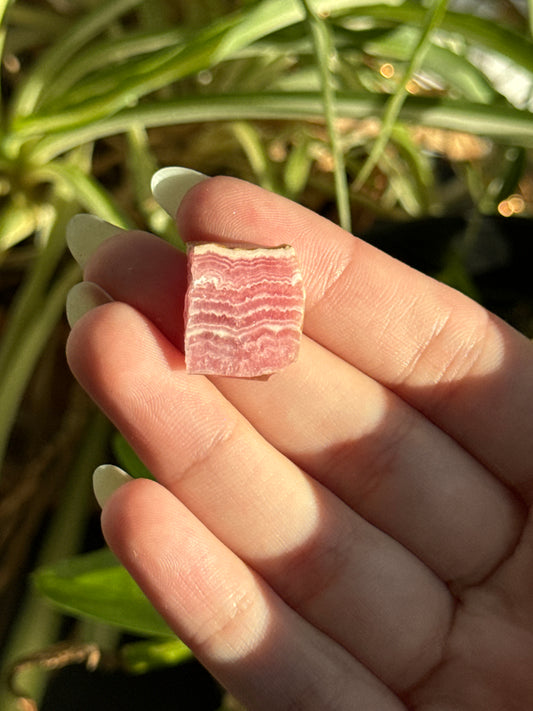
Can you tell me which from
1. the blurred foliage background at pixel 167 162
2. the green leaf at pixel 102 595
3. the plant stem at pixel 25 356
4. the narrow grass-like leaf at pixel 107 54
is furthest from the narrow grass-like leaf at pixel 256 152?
the green leaf at pixel 102 595

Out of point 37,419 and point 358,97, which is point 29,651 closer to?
point 37,419

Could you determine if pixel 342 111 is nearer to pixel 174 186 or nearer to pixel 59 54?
pixel 174 186

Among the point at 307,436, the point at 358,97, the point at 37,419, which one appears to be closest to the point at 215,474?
the point at 307,436

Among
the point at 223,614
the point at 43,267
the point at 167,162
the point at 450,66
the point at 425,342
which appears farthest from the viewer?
the point at 167,162

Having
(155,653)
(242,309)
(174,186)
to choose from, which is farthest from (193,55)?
(155,653)

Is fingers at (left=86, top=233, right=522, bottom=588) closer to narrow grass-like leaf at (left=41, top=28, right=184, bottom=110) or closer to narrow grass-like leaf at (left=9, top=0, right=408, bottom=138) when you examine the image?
narrow grass-like leaf at (left=9, top=0, right=408, bottom=138)

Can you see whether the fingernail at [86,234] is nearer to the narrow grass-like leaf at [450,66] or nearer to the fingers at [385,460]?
the fingers at [385,460]

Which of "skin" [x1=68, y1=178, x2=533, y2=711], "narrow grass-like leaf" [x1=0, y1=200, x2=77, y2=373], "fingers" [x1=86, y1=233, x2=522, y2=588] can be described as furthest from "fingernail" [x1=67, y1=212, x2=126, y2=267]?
"narrow grass-like leaf" [x1=0, y1=200, x2=77, y2=373]
